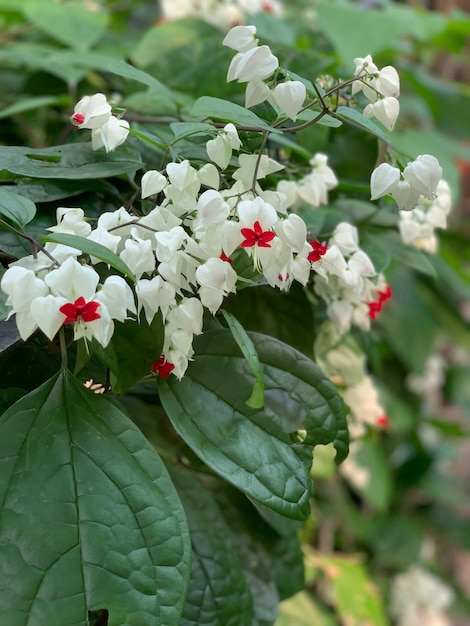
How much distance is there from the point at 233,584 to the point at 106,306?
28 centimetres

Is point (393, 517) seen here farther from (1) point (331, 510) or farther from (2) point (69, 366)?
(2) point (69, 366)

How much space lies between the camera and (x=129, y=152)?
0.53m

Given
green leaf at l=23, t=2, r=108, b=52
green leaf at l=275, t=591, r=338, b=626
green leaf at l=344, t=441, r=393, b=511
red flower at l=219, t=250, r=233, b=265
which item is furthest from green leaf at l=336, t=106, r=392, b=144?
green leaf at l=344, t=441, r=393, b=511

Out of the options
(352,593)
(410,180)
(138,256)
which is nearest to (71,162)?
(138,256)

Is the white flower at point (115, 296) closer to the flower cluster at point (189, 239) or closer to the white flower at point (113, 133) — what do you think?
the flower cluster at point (189, 239)

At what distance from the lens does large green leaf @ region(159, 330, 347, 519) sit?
1.48ft

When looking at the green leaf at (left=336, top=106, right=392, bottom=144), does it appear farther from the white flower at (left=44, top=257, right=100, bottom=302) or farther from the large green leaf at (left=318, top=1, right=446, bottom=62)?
the large green leaf at (left=318, top=1, right=446, bottom=62)

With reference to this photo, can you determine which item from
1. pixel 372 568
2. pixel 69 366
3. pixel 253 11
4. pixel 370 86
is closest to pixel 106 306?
pixel 69 366

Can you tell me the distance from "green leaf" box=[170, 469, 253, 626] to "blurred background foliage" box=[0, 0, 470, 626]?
0.16 metres

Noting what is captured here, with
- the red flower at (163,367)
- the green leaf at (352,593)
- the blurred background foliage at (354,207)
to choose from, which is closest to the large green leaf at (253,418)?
the red flower at (163,367)

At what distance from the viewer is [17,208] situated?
45 cm

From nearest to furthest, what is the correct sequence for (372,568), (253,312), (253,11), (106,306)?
(106,306), (253,312), (253,11), (372,568)

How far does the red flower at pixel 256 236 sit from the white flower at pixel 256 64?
0.10m

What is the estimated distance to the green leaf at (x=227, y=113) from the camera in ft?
1.54
